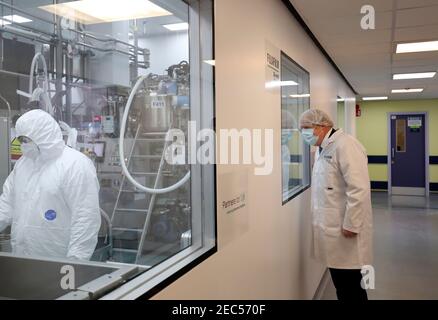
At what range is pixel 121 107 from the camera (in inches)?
124

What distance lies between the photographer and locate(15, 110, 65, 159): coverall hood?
203cm

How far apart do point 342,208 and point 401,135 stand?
873 centimetres

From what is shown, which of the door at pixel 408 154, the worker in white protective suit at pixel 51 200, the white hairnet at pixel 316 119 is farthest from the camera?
the door at pixel 408 154

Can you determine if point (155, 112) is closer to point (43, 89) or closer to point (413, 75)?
point (43, 89)

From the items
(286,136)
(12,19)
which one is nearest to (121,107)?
(12,19)

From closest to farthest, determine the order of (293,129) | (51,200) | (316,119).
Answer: (51,200) → (316,119) → (293,129)

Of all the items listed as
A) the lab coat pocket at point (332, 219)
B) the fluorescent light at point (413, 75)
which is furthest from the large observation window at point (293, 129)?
the fluorescent light at point (413, 75)

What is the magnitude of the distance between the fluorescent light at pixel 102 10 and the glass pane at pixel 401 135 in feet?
30.1

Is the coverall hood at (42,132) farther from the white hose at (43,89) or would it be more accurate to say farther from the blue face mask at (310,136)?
the blue face mask at (310,136)

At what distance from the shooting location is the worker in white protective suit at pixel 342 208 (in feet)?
8.62

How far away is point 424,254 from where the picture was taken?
5.09 meters

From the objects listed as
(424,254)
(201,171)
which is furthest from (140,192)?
(424,254)
